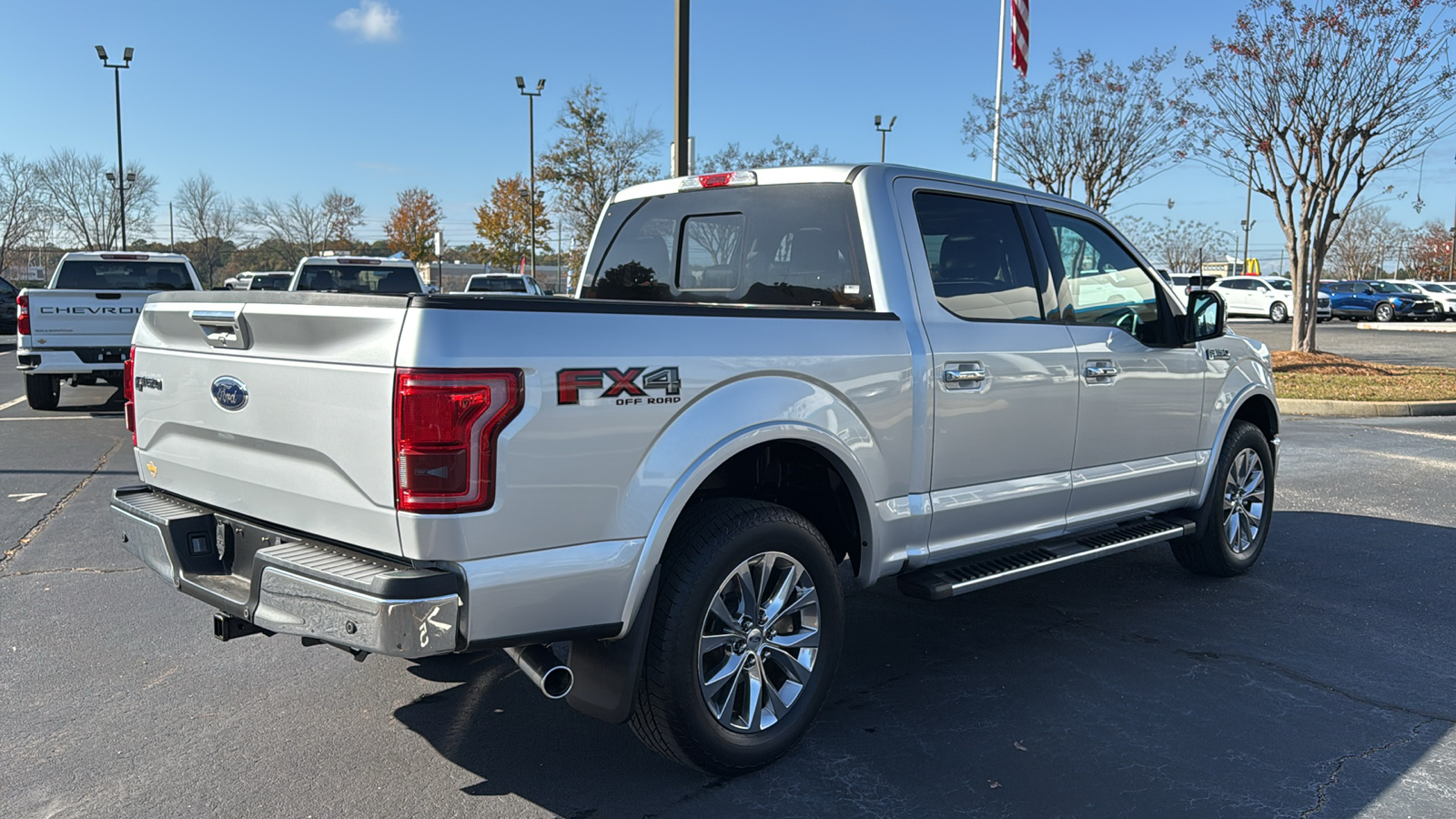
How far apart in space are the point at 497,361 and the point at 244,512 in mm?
1165

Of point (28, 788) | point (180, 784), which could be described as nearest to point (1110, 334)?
point (180, 784)

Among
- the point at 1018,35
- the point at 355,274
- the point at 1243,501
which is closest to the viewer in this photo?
the point at 1243,501

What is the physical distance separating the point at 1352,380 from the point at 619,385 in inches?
631

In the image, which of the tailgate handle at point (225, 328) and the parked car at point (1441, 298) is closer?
the tailgate handle at point (225, 328)

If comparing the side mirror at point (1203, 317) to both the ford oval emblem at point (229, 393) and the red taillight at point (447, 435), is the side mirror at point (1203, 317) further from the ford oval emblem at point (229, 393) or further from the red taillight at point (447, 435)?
the ford oval emblem at point (229, 393)

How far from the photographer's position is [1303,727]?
394cm

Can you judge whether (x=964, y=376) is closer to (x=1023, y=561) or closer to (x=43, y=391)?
Result: (x=1023, y=561)

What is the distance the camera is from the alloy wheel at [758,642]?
346cm

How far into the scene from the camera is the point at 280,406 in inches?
124

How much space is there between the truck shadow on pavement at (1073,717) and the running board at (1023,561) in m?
0.44

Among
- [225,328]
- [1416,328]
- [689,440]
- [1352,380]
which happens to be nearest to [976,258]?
[689,440]

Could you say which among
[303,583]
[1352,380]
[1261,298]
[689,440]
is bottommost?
[1352,380]

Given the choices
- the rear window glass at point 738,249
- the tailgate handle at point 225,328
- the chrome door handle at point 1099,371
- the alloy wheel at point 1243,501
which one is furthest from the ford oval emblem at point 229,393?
the alloy wheel at point 1243,501

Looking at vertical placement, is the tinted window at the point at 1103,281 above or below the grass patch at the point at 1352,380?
above
